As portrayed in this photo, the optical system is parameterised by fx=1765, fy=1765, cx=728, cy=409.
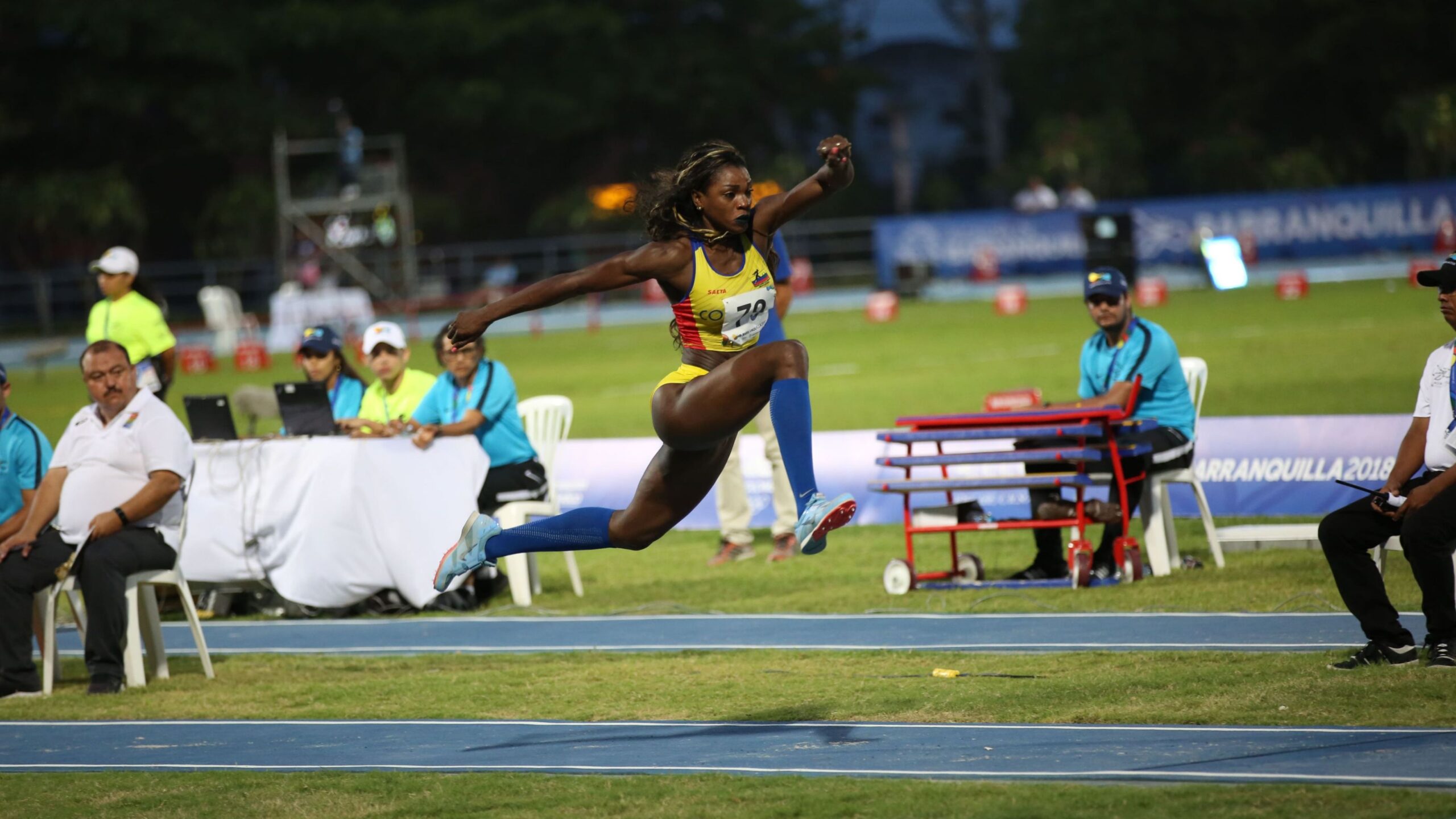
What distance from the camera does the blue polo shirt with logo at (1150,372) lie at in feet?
34.3

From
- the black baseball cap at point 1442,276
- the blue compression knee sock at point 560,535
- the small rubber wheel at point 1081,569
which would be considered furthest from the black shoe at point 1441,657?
the blue compression knee sock at point 560,535

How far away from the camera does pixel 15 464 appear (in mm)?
9297

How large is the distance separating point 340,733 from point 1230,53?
49.5 m

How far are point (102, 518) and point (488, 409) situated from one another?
304 centimetres

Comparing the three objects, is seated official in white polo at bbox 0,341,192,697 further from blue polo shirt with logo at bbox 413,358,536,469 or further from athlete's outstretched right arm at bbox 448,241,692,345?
athlete's outstretched right arm at bbox 448,241,692,345

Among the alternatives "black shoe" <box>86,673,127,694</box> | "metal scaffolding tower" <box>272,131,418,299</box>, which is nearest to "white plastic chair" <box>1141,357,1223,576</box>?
"black shoe" <box>86,673,127,694</box>

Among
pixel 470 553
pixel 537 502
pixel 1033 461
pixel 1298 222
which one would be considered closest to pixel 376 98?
pixel 1298 222

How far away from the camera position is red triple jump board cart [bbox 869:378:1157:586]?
9844mm

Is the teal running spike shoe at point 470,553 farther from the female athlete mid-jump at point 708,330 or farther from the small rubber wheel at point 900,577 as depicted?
the small rubber wheel at point 900,577

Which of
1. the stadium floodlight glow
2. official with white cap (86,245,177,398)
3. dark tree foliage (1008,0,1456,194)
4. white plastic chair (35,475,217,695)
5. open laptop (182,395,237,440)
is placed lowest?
white plastic chair (35,475,217,695)

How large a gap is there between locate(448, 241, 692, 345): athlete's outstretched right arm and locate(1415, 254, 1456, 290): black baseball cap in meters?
3.20

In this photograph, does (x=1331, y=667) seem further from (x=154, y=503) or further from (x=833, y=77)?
(x=833, y=77)

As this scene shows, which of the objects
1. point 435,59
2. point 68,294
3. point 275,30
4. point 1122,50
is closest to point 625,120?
point 435,59

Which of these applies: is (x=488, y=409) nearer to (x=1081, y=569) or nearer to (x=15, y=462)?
(x=15, y=462)
